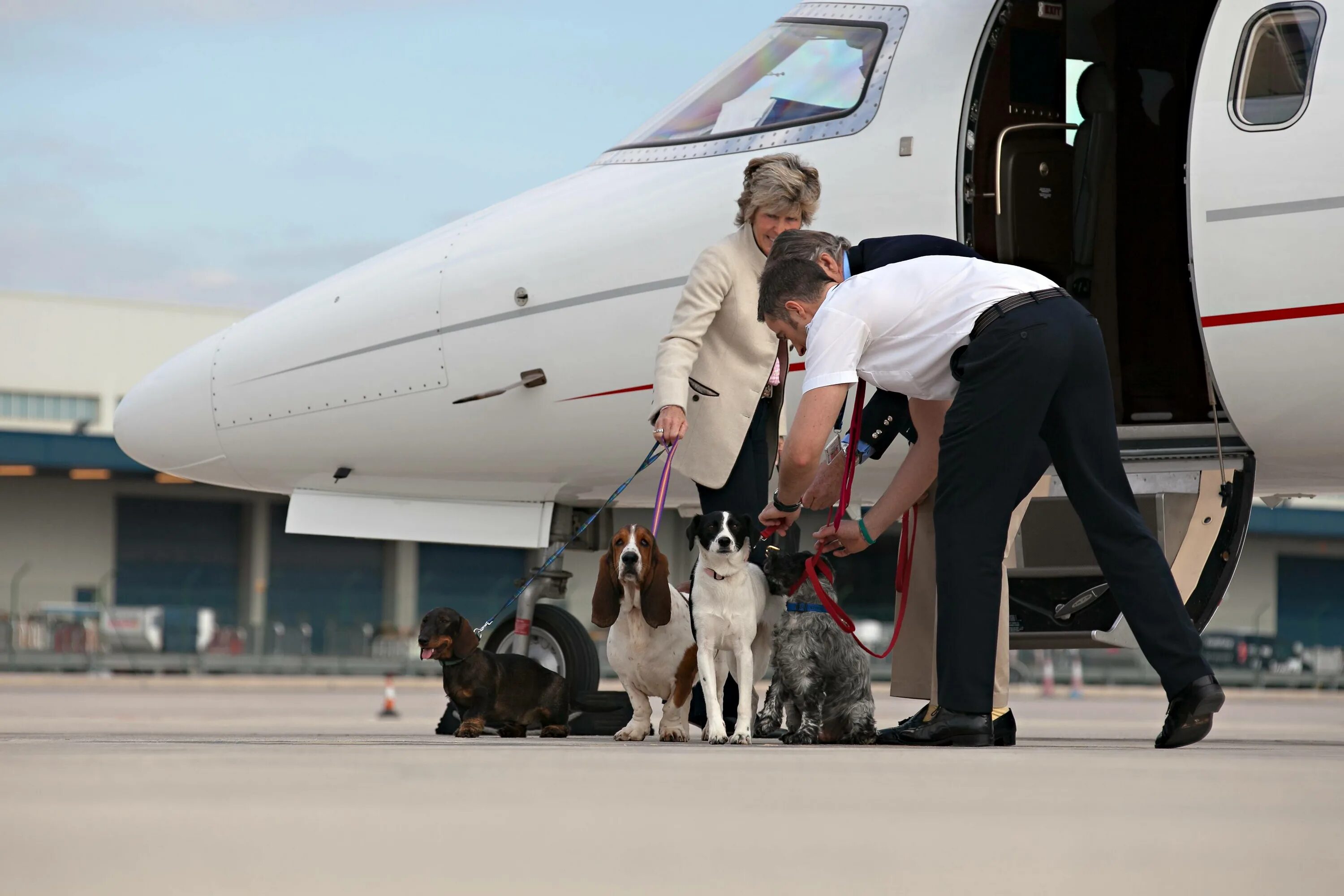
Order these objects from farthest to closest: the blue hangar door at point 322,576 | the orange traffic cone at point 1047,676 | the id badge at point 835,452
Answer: the blue hangar door at point 322,576, the orange traffic cone at point 1047,676, the id badge at point 835,452

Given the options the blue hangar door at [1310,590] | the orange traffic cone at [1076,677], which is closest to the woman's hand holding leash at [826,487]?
the orange traffic cone at [1076,677]

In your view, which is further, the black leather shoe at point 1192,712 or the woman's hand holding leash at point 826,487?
the woman's hand holding leash at point 826,487

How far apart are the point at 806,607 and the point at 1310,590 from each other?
1943 inches

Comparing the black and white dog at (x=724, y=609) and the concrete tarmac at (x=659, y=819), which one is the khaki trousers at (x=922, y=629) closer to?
the black and white dog at (x=724, y=609)

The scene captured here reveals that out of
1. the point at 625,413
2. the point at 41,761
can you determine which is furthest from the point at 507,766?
the point at 625,413

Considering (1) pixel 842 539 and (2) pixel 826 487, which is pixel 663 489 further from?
(1) pixel 842 539

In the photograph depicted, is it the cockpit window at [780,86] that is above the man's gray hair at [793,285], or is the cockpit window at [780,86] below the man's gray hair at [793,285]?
above

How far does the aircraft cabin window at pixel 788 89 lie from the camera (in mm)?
6926

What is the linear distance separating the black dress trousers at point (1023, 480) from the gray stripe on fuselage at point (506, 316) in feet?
7.01

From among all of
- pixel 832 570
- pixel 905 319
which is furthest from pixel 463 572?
pixel 905 319

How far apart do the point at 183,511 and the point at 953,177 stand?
39.2 meters

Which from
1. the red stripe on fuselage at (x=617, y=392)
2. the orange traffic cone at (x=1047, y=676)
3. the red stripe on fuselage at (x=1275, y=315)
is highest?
the red stripe on fuselage at (x=1275, y=315)

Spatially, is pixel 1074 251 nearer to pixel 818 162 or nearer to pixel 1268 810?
pixel 818 162

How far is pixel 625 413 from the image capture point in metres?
7.06
